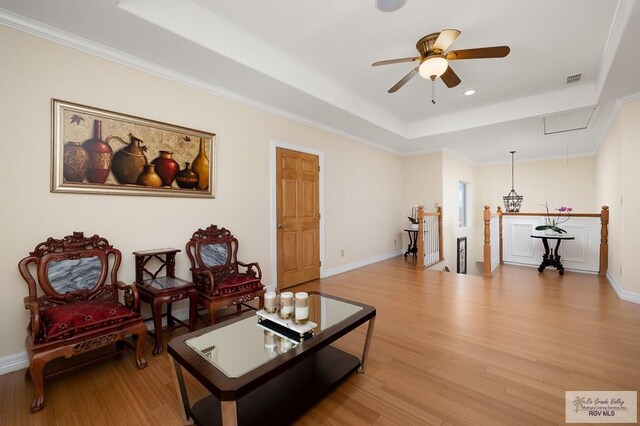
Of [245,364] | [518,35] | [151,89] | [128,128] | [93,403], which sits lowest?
[93,403]

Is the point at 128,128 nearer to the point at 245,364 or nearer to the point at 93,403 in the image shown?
the point at 93,403

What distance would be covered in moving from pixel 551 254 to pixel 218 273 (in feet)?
19.4

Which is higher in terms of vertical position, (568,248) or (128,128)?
(128,128)

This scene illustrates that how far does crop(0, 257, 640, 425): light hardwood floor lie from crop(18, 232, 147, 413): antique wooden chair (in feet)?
0.60

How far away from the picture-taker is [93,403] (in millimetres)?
1810

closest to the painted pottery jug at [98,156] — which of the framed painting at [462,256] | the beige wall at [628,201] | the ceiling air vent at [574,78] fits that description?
the ceiling air vent at [574,78]

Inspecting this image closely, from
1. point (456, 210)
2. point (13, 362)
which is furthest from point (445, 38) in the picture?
point (456, 210)

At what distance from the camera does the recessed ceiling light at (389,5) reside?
246cm

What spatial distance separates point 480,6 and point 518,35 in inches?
29.4

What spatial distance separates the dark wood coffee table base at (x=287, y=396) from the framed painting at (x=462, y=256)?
625cm

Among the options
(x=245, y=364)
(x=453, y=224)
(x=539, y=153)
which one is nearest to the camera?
(x=245, y=364)

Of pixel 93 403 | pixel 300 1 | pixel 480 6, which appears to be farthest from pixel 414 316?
pixel 300 1

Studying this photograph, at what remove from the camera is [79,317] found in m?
1.97

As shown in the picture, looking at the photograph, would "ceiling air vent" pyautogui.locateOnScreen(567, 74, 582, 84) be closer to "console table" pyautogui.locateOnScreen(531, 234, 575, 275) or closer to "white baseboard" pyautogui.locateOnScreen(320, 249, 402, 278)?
"console table" pyautogui.locateOnScreen(531, 234, 575, 275)
